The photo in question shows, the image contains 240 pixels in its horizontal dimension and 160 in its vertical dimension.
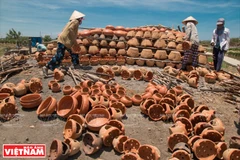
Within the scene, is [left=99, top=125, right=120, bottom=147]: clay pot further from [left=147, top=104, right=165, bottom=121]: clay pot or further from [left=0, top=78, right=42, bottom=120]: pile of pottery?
[left=0, top=78, right=42, bottom=120]: pile of pottery

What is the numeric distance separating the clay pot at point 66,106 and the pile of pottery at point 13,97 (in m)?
0.57

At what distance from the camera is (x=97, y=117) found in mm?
3721

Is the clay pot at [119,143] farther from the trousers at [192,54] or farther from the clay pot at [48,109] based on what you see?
the trousers at [192,54]

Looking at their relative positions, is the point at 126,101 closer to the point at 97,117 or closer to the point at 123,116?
the point at 123,116

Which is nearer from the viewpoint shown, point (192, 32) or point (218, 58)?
point (192, 32)

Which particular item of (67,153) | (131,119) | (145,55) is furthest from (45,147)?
(145,55)

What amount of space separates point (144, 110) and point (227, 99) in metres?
2.60

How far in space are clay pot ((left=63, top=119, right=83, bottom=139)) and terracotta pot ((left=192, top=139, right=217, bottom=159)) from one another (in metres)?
1.75

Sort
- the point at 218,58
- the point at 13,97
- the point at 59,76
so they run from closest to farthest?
the point at 13,97 → the point at 59,76 → the point at 218,58

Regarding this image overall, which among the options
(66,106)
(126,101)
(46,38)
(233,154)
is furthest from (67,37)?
(46,38)

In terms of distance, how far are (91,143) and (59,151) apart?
529mm

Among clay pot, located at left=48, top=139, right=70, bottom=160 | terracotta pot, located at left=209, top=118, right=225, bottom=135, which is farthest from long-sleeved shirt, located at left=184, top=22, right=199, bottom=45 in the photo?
clay pot, located at left=48, top=139, right=70, bottom=160

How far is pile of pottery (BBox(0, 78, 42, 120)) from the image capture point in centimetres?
387

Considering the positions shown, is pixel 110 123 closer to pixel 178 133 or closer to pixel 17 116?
pixel 178 133
